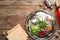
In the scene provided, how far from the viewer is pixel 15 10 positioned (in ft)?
5.83

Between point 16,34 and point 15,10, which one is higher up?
point 15,10

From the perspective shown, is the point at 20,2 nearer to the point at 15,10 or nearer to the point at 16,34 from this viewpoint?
the point at 15,10

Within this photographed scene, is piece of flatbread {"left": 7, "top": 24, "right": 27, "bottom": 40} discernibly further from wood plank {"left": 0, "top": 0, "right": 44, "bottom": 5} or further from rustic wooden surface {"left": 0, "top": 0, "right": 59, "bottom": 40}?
wood plank {"left": 0, "top": 0, "right": 44, "bottom": 5}

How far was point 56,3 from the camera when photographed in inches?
69.6

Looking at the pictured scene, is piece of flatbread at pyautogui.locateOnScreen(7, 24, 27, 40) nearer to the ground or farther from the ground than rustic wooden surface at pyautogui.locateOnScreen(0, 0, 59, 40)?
nearer to the ground

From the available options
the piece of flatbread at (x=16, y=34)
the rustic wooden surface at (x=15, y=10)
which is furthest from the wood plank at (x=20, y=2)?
the piece of flatbread at (x=16, y=34)

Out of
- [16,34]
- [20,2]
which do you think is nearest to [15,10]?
[20,2]

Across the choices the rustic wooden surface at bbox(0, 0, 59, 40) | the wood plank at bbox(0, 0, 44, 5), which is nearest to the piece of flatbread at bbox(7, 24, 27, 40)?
the rustic wooden surface at bbox(0, 0, 59, 40)

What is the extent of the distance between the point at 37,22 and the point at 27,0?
0.20 meters

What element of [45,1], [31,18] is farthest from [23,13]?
[45,1]

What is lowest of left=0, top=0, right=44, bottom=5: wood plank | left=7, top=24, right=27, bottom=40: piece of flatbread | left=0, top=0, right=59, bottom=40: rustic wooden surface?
left=7, top=24, right=27, bottom=40: piece of flatbread

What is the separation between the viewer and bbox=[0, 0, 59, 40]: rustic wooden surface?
176 centimetres

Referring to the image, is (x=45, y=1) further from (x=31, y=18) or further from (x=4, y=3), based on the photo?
(x=4, y=3)

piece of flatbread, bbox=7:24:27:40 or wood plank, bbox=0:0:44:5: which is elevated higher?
wood plank, bbox=0:0:44:5
